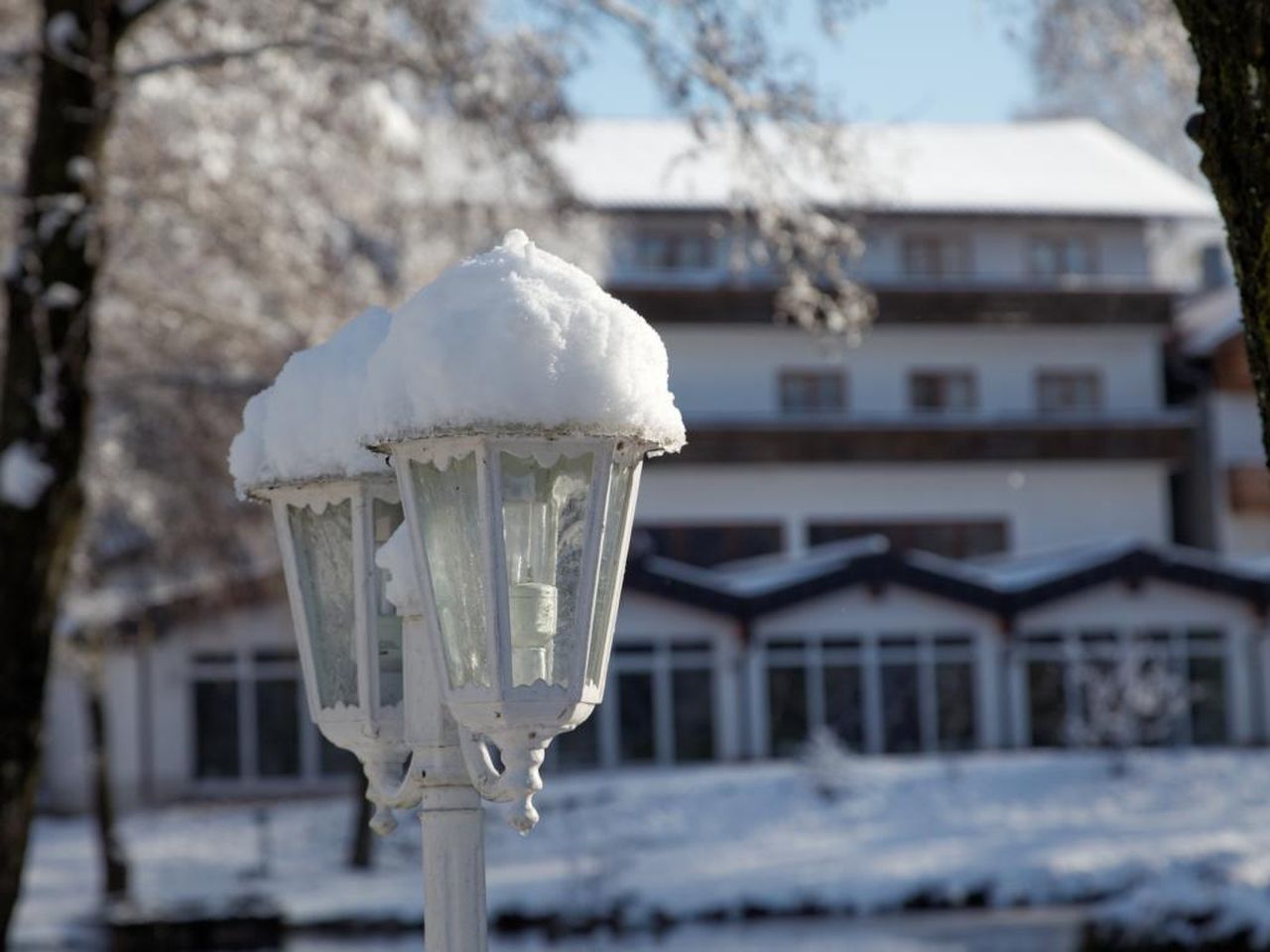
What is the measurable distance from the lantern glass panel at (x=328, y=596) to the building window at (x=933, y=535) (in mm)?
37105

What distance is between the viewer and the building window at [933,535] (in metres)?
41.6

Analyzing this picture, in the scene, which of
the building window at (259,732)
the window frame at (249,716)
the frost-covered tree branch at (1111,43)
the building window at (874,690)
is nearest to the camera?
the frost-covered tree branch at (1111,43)

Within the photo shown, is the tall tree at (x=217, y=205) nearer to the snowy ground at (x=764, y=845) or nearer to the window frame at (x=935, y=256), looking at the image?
the snowy ground at (x=764, y=845)

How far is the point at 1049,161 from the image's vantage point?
4606 centimetres

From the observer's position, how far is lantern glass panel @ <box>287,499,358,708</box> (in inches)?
172

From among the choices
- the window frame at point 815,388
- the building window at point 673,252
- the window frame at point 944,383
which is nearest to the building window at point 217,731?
the building window at point 673,252

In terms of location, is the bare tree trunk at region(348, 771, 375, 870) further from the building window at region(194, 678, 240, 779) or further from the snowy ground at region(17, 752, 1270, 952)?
the building window at region(194, 678, 240, 779)

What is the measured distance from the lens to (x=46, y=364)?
9.92 meters

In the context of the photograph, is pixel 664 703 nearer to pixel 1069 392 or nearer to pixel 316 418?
pixel 1069 392

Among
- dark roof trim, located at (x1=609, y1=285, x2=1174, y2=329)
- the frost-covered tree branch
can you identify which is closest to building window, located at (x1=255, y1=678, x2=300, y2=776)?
dark roof trim, located at (x1=609, y1=285, x2=1174, y2=329)

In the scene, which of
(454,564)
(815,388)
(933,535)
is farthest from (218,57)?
(933,535)

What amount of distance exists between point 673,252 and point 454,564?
38.7m

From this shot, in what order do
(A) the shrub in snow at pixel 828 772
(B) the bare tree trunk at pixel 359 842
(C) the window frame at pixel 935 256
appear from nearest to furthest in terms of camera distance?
(B) the bare tree trunk at pixel 359 842
(A) the shrub in snow at pixel 828 772
(C) the window frame at pixel 935 256

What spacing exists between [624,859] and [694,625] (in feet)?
32.3
